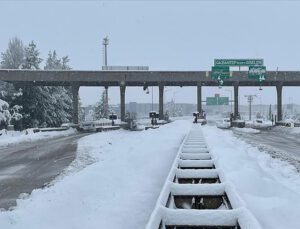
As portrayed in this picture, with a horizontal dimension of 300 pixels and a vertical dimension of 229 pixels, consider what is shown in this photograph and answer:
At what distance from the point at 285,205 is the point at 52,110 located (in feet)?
191

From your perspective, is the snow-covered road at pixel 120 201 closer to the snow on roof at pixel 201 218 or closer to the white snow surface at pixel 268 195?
the white snow surface at pixel 268 195

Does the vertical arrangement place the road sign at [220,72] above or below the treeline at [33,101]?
above

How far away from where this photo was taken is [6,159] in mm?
19781

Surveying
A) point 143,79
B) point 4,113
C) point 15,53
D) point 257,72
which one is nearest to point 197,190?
point 4,113

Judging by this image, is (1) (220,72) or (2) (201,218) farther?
(1) (220,72)

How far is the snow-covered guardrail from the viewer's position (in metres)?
4.67

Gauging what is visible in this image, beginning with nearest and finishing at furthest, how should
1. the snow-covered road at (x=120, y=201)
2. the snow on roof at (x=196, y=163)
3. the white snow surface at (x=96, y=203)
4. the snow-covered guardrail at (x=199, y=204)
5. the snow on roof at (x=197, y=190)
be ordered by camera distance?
the snow-covered guardrail at (x=199, y=204)
the white snow surface at (x=96, y=203)
the snow-covered road at (x=120, y=201)
the snow on roof at (x=197, y=190)
the snow on roof at (x=196, y=163)

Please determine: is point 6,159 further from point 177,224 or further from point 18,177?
point 177,224

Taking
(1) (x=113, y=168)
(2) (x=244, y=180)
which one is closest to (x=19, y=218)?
(2) (x=244, y=180)

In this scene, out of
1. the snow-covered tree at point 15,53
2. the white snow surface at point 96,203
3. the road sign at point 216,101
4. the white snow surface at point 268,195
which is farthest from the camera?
the road sign at point 216,101

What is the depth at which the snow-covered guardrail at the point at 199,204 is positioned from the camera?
467 cm

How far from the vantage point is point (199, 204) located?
20.9 feet

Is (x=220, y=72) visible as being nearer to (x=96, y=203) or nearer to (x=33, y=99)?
(x=33, y=99)

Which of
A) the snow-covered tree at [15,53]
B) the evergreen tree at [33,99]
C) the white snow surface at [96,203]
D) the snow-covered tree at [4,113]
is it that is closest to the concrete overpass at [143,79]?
the evergreen tree at [33,99]
